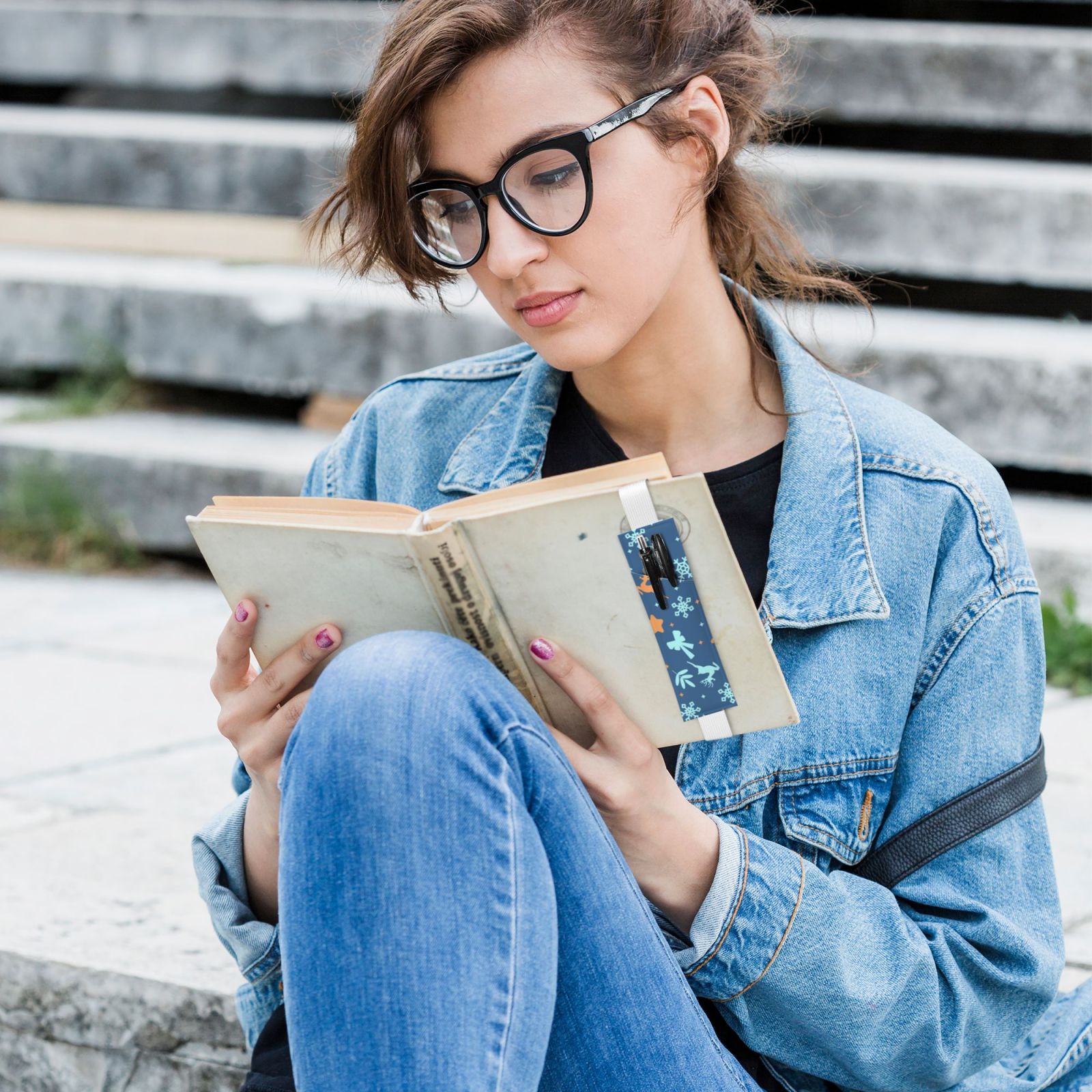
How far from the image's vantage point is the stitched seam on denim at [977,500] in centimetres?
146

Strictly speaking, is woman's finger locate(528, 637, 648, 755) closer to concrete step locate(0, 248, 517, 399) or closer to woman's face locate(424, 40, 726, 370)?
woman's face locate(424, 40, 726, 370)

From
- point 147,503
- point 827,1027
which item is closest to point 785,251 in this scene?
point 827,1027

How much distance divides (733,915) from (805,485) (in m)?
0.45

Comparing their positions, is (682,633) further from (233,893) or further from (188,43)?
(188,43)

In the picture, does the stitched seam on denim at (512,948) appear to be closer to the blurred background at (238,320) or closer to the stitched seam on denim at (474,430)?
the stitched seam on denim at (474,430)

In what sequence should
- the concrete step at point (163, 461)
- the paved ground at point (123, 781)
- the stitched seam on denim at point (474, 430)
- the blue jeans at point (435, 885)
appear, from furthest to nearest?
the concrete step at point (163, 461), the paved ground at point (123, 781), the stitched seam on denim at point (474, 430), the blue jeans at point (435, 885)

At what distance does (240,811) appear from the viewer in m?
1.53

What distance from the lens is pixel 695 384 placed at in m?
1.68

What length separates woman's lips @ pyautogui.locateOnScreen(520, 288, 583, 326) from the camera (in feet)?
4.98

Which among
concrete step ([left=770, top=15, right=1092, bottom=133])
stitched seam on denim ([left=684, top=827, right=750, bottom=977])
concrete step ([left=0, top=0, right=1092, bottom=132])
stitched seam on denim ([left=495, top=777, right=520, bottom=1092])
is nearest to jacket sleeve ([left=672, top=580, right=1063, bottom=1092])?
stitched seam on denim ([left=684, top=827, right=750, bottom=977])

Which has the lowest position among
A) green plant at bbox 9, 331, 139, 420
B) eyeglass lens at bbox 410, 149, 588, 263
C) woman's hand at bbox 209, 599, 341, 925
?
green plant at bbox 9, 331, 139, 420

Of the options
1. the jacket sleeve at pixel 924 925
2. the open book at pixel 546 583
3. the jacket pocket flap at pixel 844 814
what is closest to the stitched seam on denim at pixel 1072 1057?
the jacket sleeve at pixel 924 925

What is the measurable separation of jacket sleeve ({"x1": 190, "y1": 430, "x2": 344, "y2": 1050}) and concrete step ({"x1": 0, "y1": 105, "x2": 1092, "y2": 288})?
204 cm

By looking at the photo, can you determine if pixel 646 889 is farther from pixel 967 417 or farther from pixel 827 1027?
pixel 967 417
